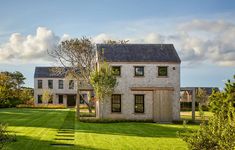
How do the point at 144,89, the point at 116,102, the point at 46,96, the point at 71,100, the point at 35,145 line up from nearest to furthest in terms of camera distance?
the point at 35,145
the point at 144,89
the point at 116,102
the point at 46,96
the point at 71,100

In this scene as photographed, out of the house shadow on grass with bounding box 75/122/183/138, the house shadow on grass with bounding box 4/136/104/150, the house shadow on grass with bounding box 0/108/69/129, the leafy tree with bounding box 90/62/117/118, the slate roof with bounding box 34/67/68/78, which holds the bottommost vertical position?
the house shadow on grass with bounding box 75/122/183/138

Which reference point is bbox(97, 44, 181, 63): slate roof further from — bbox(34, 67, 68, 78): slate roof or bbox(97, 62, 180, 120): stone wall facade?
bbox(34, 67, 68, 78): slate roof

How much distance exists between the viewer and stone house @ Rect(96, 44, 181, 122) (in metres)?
36.8

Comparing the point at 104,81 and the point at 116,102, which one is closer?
the point at 104,81

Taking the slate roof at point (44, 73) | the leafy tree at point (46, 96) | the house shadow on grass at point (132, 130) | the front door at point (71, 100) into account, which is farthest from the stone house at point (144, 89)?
the front door at point (71, 100)

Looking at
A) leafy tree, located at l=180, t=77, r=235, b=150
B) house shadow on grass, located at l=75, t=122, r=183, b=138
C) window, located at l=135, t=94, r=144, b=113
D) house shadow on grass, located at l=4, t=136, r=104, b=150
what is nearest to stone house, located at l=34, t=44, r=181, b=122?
window, located at l=135, t=94, r=144, b=113

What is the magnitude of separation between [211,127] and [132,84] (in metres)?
25.1

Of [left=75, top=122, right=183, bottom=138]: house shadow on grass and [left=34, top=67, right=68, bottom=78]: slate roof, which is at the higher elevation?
[left=34, top=67, right=68, bottom=78]: slate roof

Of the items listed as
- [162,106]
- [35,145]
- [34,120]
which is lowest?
[34,120]

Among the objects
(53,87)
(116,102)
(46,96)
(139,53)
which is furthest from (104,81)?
(53,87)

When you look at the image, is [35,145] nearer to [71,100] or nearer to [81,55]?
[81,55]

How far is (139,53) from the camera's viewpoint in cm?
3822

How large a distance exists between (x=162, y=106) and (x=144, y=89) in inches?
91.9

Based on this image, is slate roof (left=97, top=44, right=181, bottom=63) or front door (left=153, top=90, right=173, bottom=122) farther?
slate roof (left=97, top=44, right=181, bottom=63)
